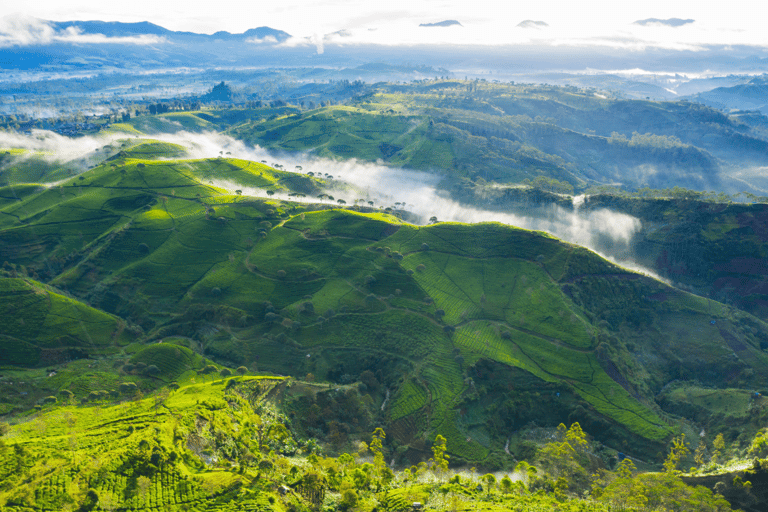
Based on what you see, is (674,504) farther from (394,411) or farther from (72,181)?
(72,181)

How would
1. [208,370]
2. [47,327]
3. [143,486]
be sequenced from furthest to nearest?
[47,327]
[208,370]
[143,486]

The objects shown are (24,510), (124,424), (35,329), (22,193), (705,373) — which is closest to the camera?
(24,510)

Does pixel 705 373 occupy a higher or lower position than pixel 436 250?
lower

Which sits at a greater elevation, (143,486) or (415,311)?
(143,486)

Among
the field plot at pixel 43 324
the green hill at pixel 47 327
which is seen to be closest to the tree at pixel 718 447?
the green hill at pixel 47 327

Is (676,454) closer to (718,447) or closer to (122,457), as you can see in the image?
(718,447)

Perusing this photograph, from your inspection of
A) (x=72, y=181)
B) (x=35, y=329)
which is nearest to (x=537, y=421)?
(x=35, y=329)

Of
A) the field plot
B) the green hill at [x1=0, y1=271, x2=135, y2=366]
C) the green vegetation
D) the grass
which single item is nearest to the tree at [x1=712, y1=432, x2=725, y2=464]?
the green vegetation

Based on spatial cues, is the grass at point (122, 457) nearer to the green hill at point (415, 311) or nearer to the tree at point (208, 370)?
the tree at point (208, 370)

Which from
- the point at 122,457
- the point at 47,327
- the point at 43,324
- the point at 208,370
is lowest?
the point at 208,370

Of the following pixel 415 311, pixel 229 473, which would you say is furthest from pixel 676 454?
pixel 229 473
